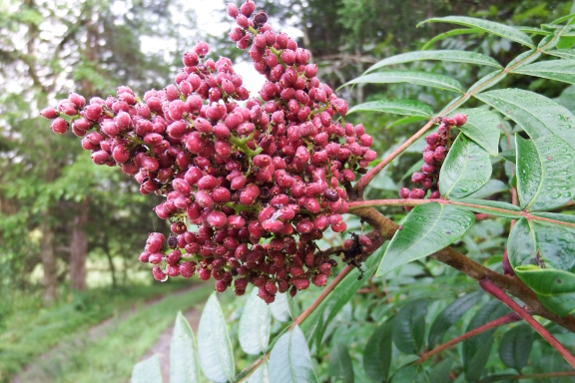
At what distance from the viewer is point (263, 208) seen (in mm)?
947

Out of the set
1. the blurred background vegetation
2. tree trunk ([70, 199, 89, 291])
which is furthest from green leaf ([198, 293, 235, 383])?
tree trunk ([70, 199, 89, 291])

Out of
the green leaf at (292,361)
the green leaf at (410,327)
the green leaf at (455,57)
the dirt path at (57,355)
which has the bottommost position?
the dirt path at (57,355)

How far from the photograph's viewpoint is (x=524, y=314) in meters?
1.05

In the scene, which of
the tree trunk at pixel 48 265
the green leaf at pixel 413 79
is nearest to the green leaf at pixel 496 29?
the green leaf at pixel 413 79

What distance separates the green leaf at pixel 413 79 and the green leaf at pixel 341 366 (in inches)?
44.9

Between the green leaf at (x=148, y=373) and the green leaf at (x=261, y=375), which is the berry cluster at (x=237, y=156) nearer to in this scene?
the green leaf at (x=261, y=375)

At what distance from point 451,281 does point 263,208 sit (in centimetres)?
146

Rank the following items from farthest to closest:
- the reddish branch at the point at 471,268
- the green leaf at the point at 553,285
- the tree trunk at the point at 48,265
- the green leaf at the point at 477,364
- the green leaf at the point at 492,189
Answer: the tree trunk at the point at 48,265 → the green leaf at the point at 492,189 → the green leaf at the point at 477,364 → the reddish branch at the point at 471,268 → the green leaf at the point at 553,285

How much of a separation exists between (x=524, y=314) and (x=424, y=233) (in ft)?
1.64

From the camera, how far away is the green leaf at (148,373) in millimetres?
1380

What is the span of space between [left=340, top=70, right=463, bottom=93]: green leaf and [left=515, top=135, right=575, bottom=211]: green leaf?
0.45 meters

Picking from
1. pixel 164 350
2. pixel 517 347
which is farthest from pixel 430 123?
pixel 164 350

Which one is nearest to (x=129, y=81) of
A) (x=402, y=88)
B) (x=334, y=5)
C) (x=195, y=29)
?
(x=195, y=29)

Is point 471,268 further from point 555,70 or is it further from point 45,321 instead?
point 45,321
